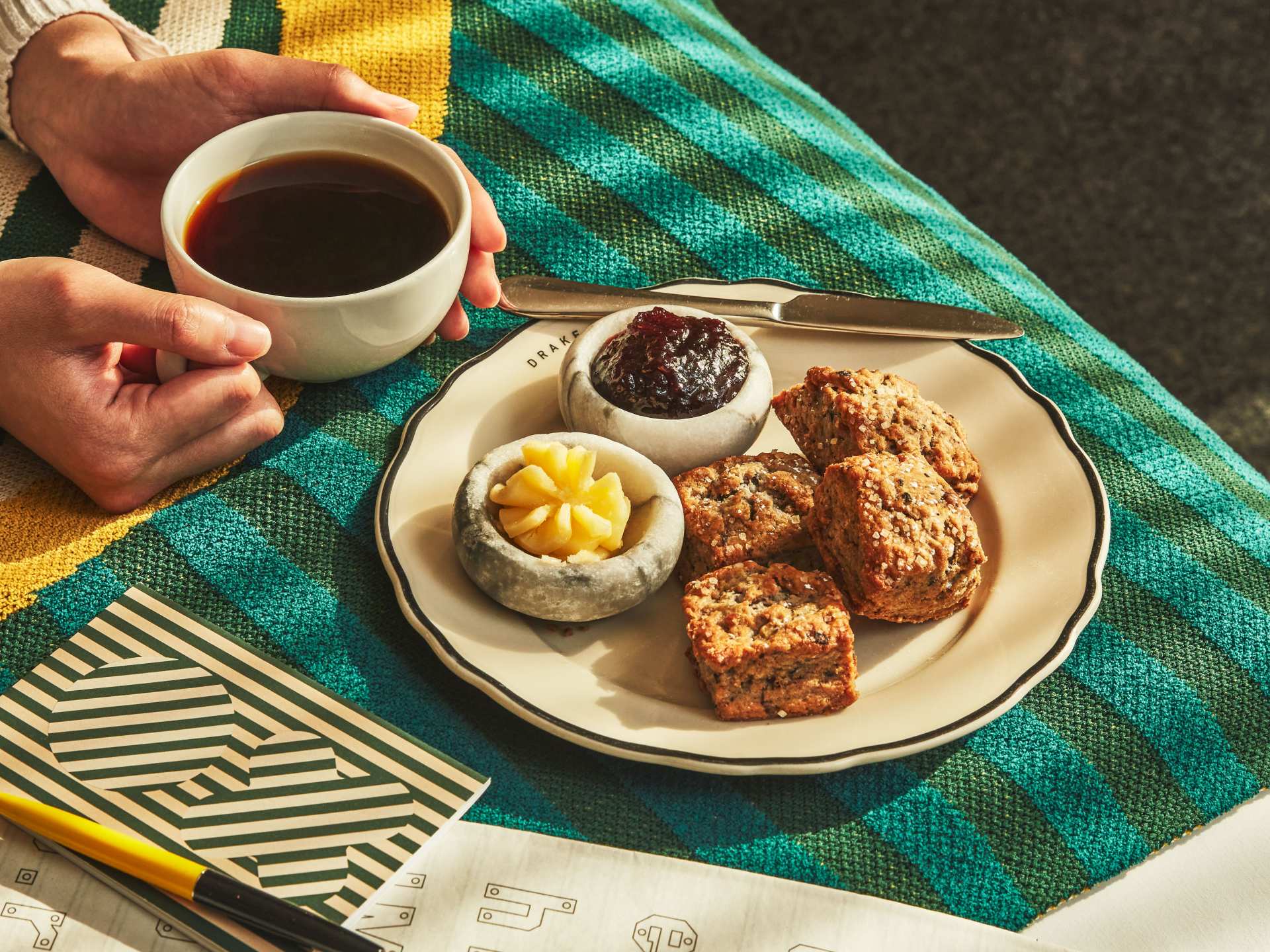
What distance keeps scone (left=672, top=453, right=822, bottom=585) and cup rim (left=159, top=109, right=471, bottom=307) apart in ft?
1.04

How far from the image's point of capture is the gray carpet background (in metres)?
2.53

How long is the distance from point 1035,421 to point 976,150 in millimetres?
1879

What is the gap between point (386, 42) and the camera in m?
1.51

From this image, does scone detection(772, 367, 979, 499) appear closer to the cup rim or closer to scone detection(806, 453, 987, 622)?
scone detection(806, 453, 987, 622)

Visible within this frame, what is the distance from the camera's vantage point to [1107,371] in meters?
1.27

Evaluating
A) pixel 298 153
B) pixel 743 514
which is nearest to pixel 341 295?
pixel 298 153

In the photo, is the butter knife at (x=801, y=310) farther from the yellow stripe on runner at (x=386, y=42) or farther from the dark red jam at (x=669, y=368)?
the yellow stripe on runner at (x=386, y=42)

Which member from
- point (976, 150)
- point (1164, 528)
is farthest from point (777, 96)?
point (976, 150)

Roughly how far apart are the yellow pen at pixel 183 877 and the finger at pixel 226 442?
0.35 m

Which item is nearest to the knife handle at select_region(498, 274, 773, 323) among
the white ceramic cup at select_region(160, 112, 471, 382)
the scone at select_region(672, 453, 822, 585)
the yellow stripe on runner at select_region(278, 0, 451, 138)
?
the white ceramic cup at select_region(160, 112, 471, 382)

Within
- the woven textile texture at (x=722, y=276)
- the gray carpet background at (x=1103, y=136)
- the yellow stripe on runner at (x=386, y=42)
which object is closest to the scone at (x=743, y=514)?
Answer: the woven textile texture at (x=722, y=276)

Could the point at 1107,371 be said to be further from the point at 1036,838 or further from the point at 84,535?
the point at 84,535

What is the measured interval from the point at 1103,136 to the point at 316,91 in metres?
2.23

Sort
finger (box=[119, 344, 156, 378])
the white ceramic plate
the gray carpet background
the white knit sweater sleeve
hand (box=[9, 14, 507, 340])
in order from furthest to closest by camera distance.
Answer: the gray carpet background → the white knit sweater sleeve → hand (box=[9, 14, 507, 340]) → finger (box=[119, 344, 156, 378]) → the white ceramic plate
